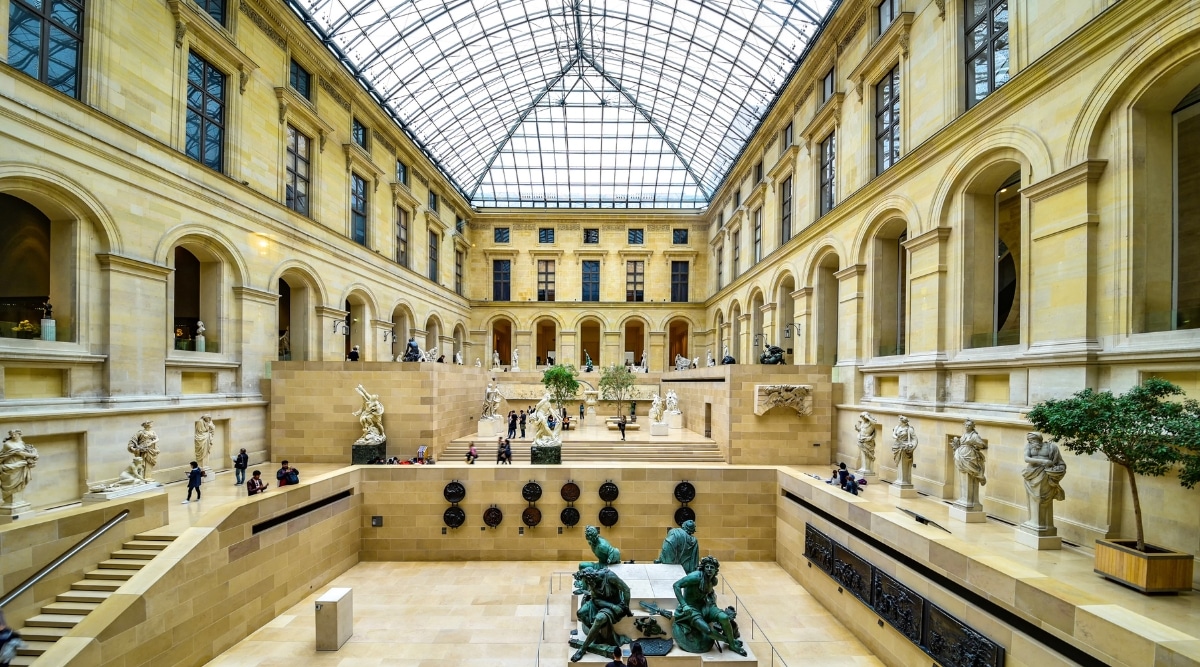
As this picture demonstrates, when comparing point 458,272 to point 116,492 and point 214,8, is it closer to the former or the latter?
point 214,8

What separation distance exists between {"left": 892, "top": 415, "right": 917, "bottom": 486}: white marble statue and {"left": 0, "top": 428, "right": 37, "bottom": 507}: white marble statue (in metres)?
17.7

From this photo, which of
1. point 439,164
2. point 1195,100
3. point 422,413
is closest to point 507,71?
point 439,164

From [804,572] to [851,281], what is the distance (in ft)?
30.8

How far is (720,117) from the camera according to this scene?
1229 inches

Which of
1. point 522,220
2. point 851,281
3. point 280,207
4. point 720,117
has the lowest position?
point 851,281

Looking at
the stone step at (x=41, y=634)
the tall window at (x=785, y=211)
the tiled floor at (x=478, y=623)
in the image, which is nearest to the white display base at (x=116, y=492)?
the stone step at (x=41, y=634)

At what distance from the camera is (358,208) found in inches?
975

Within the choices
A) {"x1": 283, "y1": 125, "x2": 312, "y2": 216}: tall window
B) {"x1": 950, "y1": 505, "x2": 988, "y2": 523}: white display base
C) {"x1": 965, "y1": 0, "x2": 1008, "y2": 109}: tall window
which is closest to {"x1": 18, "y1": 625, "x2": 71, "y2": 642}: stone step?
{"x1": 283, "y1": 125, "x2": 312, "y2": 216}: tall window

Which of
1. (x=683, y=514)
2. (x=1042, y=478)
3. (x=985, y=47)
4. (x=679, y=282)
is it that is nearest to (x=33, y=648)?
(x=683, y=514)

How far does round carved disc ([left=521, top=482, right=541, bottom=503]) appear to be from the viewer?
52.2 feet

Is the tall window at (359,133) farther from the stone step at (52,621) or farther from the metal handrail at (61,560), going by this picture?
the stone step at (52,621)

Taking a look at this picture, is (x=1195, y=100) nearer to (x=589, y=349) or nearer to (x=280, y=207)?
(x=280, y=207)

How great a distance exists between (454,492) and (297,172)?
13.7 metres

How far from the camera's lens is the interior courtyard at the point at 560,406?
8.95m
